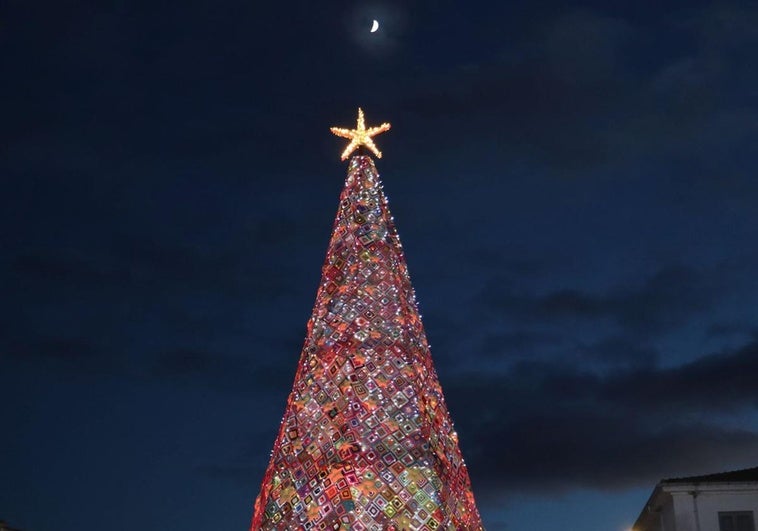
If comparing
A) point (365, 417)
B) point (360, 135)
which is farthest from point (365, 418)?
point (360, 135)

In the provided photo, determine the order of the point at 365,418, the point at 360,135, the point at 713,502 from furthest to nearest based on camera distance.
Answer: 1. the point at 713,502
2. the point at 360,135
3. the point at 365,418

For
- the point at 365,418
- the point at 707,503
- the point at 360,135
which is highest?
the point at 360,135

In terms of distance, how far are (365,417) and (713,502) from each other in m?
15.8

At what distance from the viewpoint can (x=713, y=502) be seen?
3238cm

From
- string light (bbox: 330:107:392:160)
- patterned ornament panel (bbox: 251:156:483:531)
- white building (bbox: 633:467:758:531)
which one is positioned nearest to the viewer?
patterned ornament panel (bbox: 251:156:483:531)

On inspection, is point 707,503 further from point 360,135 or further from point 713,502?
point 360,135

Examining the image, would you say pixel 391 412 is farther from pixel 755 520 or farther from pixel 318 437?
pixel 755 520

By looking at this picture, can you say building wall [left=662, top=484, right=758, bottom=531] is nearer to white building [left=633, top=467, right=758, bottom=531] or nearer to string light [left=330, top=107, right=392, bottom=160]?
white building [left=633, top=467, right=758, bottom=531]

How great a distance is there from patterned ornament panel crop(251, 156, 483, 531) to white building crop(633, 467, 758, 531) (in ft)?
41.8

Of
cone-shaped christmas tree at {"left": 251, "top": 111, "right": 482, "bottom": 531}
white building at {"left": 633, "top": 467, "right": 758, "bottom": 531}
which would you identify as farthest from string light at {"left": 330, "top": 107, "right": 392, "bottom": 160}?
white building at {"left": 633, "top": 467, "right": 758, "bottom": 531}

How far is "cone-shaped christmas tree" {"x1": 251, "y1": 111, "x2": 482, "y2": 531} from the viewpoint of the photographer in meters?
20.8

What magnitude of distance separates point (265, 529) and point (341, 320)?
484 cm

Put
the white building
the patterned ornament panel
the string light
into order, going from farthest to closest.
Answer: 1. the white building
2. the string light
3. the patterned ornament panel

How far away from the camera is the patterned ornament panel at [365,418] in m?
20.8
